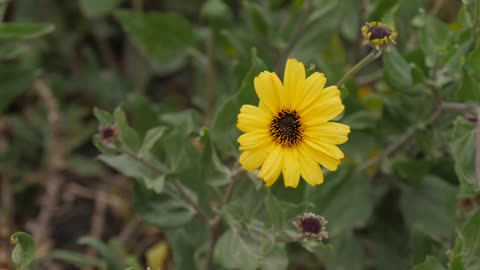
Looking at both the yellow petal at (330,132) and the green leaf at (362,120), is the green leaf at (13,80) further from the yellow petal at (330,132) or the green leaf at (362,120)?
the yellow petal at (330,132)

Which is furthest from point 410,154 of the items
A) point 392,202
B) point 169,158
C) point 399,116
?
point 169,158

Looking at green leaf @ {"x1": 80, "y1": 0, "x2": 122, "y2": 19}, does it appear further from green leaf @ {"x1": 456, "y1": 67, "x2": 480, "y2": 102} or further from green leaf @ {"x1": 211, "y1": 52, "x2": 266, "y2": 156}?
green leaf @ {"x1": 456, "y1": 67, "x2": 480, "y2": 102}

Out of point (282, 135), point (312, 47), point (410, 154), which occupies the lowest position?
point (282, 135)

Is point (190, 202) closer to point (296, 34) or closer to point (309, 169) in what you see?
point (309, 169)

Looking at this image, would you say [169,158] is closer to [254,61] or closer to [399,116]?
[254,61]

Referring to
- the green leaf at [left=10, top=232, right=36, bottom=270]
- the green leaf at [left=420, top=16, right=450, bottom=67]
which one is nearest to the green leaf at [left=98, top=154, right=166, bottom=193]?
the green leaf at [left=10, top=232, right=36, bottom=270]

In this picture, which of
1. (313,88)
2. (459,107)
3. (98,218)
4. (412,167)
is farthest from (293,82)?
(98,218)
